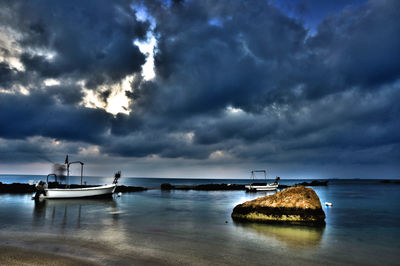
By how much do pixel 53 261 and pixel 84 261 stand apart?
1.19 metres

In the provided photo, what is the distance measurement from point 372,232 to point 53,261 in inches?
804

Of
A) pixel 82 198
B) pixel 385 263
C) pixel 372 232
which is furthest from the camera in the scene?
pixel 82 198

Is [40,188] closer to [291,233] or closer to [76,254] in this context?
[76,254]

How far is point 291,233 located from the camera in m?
15.2

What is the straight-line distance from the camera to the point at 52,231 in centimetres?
1614

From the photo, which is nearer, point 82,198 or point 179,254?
point 179,254

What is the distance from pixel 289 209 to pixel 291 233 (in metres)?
3.50

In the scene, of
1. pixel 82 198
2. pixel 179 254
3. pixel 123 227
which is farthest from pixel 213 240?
pixel 82 198

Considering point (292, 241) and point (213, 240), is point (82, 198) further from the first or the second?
point (292, 241)

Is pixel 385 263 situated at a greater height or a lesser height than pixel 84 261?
lesser

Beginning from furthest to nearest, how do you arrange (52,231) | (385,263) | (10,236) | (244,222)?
(244,222) → (52,231) → (10,236) → (385,263)

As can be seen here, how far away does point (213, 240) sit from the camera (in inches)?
547

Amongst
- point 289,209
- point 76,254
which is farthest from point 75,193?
point 289,209

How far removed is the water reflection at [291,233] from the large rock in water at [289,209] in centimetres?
98
